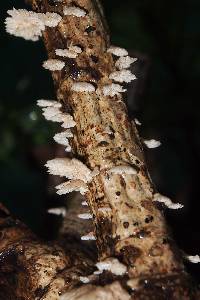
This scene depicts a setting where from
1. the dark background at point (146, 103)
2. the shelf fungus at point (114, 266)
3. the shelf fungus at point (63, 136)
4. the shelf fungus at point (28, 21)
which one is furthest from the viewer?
the dark background at point (146, 103)

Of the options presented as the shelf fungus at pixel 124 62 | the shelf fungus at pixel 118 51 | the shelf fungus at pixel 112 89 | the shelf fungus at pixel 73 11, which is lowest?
the shelf fungus at pixel 112 89

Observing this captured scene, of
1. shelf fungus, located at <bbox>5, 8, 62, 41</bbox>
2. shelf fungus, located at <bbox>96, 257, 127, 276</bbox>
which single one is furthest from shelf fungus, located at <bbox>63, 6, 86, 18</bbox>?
shelf fungus, located at <bbox>96, 257, 127, 276</bbox>

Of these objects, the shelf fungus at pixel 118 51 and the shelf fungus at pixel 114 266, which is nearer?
the shelf fungus at pixel 114 266

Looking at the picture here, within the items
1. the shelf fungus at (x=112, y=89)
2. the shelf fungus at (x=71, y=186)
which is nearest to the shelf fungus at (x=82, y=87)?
the shelf fungus at (x=112, y=89)

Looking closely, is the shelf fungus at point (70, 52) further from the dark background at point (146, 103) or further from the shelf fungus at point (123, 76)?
the dark background at point (146, 103)

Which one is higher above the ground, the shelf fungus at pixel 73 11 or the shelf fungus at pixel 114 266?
the shelf fungus at pixel 73 11

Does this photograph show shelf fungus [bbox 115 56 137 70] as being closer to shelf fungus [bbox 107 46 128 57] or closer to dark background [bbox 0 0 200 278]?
shelf fungus [bbox 107 46 128 57]

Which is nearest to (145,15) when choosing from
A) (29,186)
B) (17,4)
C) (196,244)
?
(17,4)

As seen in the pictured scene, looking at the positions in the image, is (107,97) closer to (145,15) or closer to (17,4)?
(145,15)
